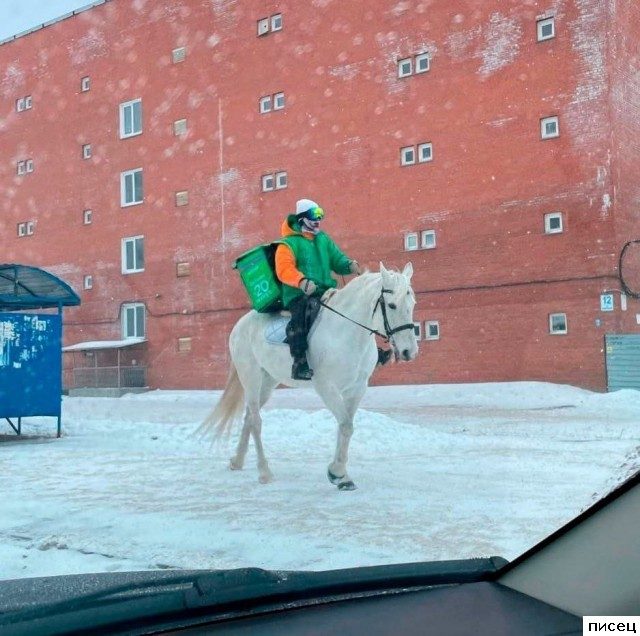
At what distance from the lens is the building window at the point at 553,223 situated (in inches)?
703

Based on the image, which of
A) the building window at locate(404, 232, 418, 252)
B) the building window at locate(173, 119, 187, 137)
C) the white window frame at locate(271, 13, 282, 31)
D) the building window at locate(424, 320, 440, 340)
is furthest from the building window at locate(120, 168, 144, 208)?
the building window at locate(424, 320, 440, 340)

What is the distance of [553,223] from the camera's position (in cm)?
1798

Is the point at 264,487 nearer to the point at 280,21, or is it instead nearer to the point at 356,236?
the point at 356,236

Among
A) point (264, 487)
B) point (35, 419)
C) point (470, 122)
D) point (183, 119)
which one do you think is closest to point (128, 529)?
point (264, 487)

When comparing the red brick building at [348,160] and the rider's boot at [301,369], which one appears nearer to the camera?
the rider's boot at [301,369]

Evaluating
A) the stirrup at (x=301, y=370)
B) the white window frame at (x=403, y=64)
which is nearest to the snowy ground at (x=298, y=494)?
the stirrup at (x=301, y=370)

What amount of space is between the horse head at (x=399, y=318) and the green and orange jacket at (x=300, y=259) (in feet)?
1.87

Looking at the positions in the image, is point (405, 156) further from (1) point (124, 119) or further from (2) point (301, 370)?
(2) point (301, 370)

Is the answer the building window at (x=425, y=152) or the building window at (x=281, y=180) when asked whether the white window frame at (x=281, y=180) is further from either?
the building window at (x=425, y=152)

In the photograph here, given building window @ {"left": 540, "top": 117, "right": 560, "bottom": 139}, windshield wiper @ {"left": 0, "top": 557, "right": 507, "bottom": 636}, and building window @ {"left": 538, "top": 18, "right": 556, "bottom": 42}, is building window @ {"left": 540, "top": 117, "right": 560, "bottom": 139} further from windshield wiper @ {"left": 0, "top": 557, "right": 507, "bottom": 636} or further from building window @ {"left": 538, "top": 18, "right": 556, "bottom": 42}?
windshield wiper @ {"left": 0, "top": 557, "right": 507, "bottom": 636}

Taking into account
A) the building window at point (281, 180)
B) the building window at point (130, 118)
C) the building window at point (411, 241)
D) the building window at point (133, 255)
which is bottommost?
the building window at point (411, 241)

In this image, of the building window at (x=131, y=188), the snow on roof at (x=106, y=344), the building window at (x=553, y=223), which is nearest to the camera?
the building window at (x=553, y=223)

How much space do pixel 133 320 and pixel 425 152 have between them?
11087 millimetres

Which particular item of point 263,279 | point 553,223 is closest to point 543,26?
point 553,223
